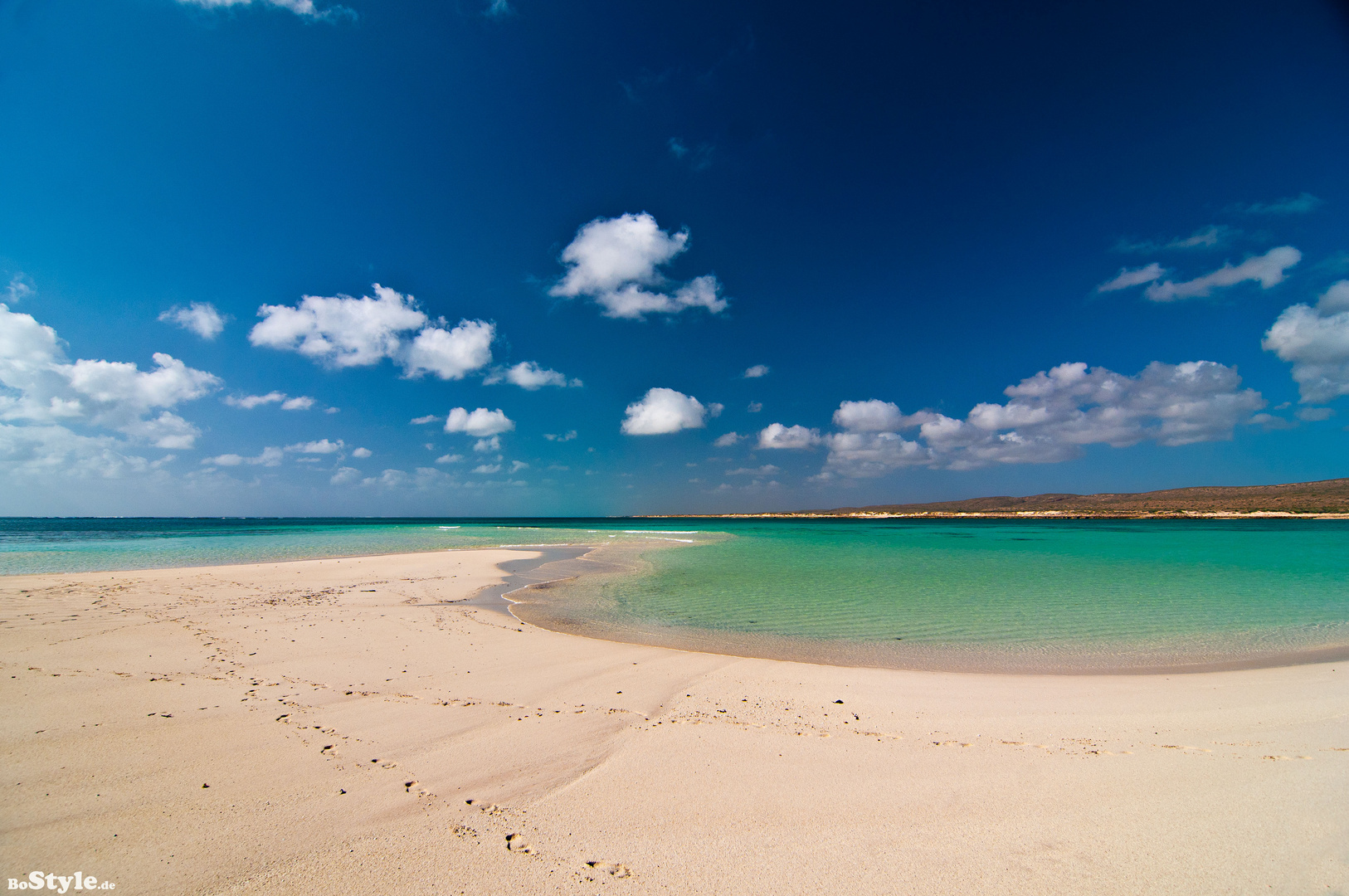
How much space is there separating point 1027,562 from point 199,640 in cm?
2915

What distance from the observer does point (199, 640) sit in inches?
357

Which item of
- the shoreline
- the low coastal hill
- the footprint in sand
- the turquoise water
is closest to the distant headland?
the low coastal hill

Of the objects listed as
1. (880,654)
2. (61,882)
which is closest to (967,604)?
(880,654)

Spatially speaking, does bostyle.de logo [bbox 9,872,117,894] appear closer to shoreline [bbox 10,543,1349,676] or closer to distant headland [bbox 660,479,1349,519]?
shoreline [bbox 10,543,1349,676]

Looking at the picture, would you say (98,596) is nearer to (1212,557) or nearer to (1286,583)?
(1286,583)

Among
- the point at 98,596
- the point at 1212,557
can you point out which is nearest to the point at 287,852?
the point at 98,596

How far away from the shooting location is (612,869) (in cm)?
329

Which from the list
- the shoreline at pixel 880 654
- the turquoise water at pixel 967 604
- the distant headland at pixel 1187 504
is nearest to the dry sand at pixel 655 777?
the shoreline at pixel 880 654

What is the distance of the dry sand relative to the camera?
3.30 metres

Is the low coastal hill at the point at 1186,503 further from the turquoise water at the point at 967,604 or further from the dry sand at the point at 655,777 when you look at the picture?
the dry sand at the point at 655,777

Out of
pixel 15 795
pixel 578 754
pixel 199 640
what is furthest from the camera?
pixel 199 640

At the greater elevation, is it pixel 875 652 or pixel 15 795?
pixel 15 795

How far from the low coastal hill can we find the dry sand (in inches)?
3819

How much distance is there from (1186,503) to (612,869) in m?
125
